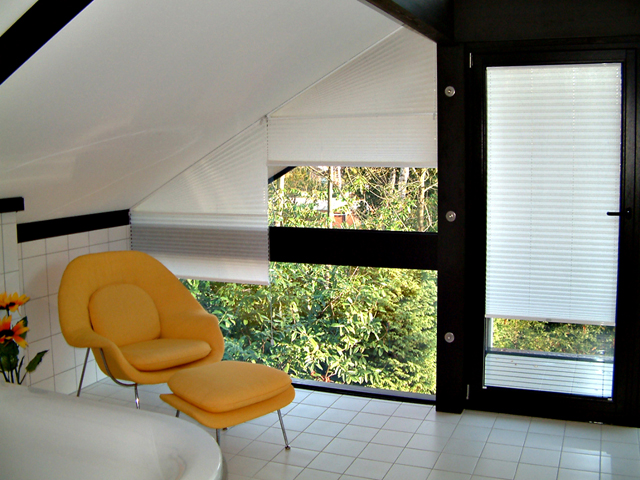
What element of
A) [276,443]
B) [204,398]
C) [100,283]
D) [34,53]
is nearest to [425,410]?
[276,443]

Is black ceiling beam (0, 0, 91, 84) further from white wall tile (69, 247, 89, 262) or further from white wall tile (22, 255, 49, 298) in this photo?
white wall tile (69, 247, 89, 262)

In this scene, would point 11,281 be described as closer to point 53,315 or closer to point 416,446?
point 53,315

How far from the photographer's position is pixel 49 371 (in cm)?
390

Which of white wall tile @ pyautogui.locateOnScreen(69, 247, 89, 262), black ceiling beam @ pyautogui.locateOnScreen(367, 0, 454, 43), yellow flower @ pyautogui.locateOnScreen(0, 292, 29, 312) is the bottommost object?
yellow flower @ pyautogui.locateOnScreen(0, 292, 29, 312)

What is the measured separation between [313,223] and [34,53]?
11.3 ft

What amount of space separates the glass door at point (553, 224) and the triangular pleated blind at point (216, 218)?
5.00ft

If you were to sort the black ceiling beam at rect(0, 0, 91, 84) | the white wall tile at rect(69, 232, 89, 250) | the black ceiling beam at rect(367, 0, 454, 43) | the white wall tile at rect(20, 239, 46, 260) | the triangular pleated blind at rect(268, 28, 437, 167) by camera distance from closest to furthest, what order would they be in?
the black ceiling beam at rect(0, 0, 91, 84), the black ceiling beam at rect(367, 0, 454, 43), the white wall tile at rect(20, 239, 46, 260), the triangular pleated blind at rect(268, 28, 437, 167), the white wall tile at rect(69, 232, 89, 250)

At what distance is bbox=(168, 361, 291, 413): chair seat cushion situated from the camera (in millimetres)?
2889

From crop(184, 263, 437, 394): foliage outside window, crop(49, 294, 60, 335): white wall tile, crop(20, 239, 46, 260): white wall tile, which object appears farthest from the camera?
crop(184, 263, 437, 394): foliage outside window

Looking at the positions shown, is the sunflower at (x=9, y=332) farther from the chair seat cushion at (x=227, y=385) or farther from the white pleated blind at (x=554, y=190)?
the white pleated blind at (x=554, y=190)

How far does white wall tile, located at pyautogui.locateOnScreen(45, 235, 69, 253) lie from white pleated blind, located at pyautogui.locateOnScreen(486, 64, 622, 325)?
2.59 m

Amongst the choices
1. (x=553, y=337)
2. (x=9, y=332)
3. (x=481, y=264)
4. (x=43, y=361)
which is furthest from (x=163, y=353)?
(x=553, y=337)

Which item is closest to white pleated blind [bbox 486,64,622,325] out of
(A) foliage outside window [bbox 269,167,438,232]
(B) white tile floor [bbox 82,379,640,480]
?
(B) white tile floor [bbox 82,379,640,480]

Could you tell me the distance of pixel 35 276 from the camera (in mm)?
3816
